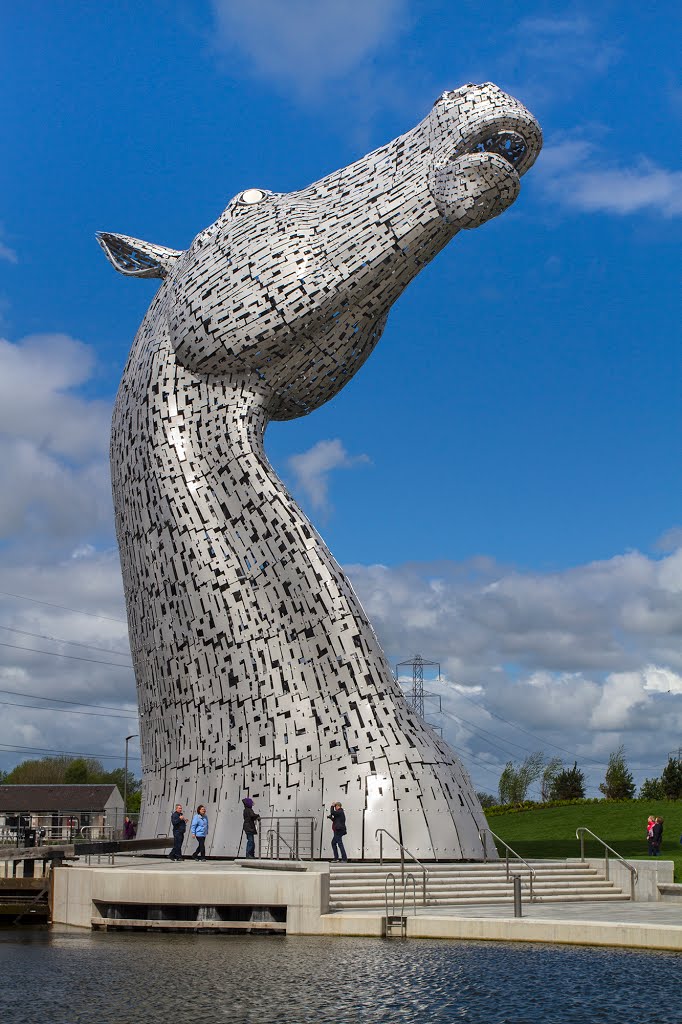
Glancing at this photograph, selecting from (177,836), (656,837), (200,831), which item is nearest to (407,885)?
(200,831)

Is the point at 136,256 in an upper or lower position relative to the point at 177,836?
upper

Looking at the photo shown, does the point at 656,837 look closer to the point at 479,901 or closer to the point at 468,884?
the point at 468,884

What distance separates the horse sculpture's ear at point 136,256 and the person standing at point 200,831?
9.56 m

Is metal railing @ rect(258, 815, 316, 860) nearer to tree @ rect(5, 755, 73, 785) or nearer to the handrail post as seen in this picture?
the handrail post

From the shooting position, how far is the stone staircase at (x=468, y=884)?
46.6 feet

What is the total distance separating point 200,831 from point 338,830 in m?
2.10

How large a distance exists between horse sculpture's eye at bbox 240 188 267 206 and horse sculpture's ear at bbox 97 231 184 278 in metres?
1.89

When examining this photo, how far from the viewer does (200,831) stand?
1666 centimetres

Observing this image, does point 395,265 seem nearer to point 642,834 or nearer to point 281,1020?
point 281,1020

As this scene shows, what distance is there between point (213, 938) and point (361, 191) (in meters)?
11.2

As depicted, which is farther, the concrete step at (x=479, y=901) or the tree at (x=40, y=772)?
the tree at (x=40, y=772)

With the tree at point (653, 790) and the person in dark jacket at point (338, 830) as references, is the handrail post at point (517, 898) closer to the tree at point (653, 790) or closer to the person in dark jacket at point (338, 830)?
the person in dark jacket at point (338, 830)

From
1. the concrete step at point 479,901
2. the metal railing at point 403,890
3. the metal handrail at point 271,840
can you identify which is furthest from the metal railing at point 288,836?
the concrete step at point 479,901

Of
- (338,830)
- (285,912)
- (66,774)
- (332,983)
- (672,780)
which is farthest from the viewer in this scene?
(66,774)
